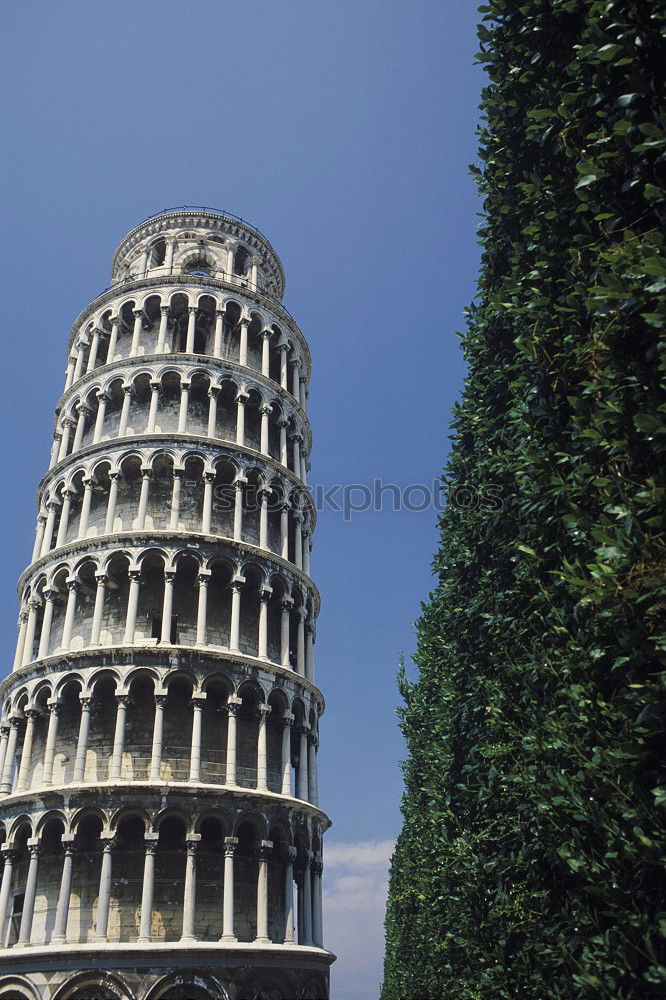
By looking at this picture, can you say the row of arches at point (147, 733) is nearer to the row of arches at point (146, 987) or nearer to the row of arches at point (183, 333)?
the row of arches at point (146, 987)

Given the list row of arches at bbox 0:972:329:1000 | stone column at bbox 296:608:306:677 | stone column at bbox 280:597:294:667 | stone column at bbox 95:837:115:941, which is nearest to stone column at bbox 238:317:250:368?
stone column at bbox 280:597:294:667

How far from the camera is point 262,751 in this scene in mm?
29062

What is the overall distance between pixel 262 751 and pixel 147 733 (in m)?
4.11

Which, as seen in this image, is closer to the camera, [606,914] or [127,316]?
[606,914]

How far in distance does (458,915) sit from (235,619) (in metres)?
15.9

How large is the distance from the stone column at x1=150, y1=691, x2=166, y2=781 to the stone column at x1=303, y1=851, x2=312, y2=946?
7.01 metres

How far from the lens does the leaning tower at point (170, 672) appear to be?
2548 cm

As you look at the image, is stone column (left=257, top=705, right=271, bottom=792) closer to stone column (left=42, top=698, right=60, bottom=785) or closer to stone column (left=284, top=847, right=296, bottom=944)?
stone column (left=284, top=847, right=296, bottom=944)

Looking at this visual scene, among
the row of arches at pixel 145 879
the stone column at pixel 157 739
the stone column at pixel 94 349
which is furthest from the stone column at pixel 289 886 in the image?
the stone column at pixel 94 349

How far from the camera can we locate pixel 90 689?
2822cm

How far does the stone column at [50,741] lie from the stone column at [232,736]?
19.7ft

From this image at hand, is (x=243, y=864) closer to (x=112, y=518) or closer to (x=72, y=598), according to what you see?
(x=72, y=598)

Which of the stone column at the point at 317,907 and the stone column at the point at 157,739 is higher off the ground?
the stone column at the point at 157,739

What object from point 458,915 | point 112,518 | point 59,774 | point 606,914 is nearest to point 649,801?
point 606,914
